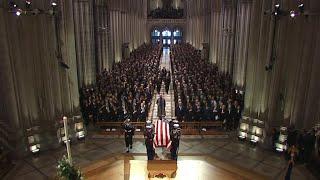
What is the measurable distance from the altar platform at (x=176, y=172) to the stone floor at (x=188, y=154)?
0.69m

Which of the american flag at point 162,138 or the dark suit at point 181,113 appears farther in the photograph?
the dark suit at point 181,113

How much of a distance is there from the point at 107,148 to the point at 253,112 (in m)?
6.41

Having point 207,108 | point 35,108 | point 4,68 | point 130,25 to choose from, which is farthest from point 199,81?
point 130,25

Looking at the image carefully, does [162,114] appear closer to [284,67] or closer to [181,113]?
[181,113]

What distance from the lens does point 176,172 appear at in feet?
31.9

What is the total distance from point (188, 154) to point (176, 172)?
5.58 feet

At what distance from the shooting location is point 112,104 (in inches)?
567

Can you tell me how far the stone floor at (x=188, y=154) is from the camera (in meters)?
10.4

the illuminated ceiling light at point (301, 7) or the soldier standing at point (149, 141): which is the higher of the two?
the illuminated ceiling light at point (301, 7)

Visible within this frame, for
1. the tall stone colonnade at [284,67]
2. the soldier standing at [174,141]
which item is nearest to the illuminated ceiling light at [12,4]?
the soldier standing at [174,141]

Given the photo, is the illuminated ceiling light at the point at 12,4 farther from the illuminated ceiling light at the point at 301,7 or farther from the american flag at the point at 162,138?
the illuminated ceiling light at the point at 301,7

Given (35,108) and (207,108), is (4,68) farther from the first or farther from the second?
(207,108)

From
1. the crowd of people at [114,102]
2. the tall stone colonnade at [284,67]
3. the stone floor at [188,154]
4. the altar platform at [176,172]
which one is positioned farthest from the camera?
the crowd of people at [114,102]

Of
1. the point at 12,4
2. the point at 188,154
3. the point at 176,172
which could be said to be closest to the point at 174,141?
the point at 176,172
